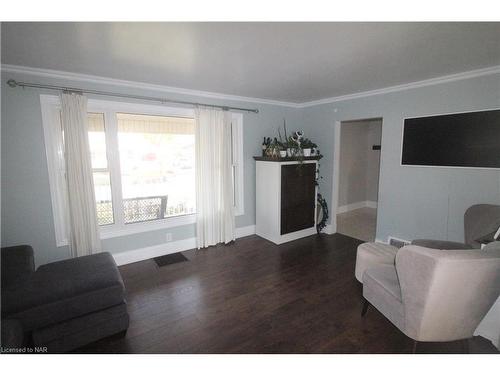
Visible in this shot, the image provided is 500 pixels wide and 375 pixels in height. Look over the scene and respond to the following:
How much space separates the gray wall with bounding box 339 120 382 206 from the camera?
5.65 metres

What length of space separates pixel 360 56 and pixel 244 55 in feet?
3.60

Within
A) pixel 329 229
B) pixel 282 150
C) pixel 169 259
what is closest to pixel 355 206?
pixel 329 229

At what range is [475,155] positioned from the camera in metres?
2.66

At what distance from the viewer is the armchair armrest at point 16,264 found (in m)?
1.82

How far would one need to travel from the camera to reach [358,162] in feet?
19.5

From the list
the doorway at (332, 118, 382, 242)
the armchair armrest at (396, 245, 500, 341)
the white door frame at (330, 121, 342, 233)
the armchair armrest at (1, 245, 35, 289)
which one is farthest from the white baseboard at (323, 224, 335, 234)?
the armchair armrest at (1, 245, 35, 289)

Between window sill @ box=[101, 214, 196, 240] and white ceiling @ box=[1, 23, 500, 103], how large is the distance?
6.29 feet

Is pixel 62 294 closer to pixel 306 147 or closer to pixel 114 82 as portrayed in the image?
pixel 114 82

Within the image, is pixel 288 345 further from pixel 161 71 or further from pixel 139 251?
pixel 161 71

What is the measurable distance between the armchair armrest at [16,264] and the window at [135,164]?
1.78 ft

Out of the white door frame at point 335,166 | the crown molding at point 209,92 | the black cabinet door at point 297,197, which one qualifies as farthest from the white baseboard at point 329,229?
the crown molding at point 209,92

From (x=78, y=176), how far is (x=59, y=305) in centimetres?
151
